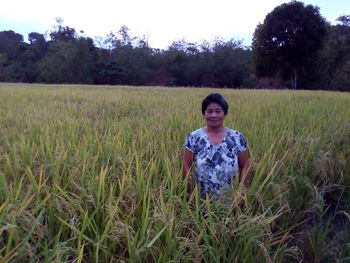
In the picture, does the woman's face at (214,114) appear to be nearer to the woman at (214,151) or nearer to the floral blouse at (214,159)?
the woman at (214,151)

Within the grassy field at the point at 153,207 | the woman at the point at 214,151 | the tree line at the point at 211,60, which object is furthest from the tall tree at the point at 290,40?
the woman at the point at 214,151

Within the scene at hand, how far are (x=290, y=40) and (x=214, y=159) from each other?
78.5 ft

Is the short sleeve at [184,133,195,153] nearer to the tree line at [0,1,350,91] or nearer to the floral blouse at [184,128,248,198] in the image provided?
the floral blouse at [184,128,248,198]

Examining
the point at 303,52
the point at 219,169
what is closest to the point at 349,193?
the point at 219,169

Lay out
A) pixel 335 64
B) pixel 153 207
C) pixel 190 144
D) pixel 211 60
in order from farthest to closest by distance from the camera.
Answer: pixel 211 60, pixel 335 64, pixel 190 144, pixel 153 207

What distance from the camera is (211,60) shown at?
32.9 metres

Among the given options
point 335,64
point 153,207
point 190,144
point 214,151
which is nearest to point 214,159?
point 214,151

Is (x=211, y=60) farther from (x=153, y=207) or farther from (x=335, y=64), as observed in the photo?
(x=153, y=207)

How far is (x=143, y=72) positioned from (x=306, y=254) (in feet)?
102

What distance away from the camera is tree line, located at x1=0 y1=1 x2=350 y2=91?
78.2 feet

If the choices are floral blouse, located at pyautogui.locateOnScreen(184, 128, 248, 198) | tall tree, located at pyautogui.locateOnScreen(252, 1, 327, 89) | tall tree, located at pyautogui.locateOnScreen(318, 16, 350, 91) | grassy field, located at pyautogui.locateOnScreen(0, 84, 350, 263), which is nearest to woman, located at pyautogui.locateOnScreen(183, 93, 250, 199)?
floral blouse, located at pyautogui.locateOnScreen(184, 128, 248, 198)

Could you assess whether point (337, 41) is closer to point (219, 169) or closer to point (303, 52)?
point (303, 52)

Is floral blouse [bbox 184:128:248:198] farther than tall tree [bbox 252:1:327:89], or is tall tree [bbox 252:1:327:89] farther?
tall tree [bbox 252:1:327:89]

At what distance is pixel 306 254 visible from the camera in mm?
1930
